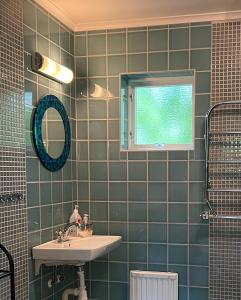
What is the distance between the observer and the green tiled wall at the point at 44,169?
253cm

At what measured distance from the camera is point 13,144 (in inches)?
92.5

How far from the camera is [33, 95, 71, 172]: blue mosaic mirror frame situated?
103 inches

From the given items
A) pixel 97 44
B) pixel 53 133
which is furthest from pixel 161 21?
pixel 53 133

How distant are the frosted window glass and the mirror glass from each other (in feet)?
2.18

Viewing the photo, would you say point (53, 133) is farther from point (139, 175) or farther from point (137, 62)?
point (137, 62)

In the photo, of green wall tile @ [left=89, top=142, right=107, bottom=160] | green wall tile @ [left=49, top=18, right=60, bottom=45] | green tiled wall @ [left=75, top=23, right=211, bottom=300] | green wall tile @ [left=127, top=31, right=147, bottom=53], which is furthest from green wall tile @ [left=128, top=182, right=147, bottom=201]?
green wall tile @ [left=49, top=18, right=60, bottom=45]

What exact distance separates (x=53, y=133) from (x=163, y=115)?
0.92 m

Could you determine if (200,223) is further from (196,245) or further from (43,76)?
(43,76)

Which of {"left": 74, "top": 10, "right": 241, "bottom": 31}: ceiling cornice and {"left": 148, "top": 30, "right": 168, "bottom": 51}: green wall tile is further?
{"left": 148, "top": 30, "right": 168, "bottom": 51}: green wall tile

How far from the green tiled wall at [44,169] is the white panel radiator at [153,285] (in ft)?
1.59

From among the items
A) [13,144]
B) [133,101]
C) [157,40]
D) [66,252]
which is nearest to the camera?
[13,144]

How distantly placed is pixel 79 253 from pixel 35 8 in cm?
156

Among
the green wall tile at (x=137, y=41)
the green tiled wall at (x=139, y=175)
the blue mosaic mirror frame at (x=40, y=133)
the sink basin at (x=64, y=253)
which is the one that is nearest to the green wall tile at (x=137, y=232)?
the green tiled wall at (x=139, y=175)

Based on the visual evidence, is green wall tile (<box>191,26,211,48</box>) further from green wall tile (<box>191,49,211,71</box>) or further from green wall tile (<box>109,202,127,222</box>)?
green wall tile (<box>109,202,127,222</box>)
